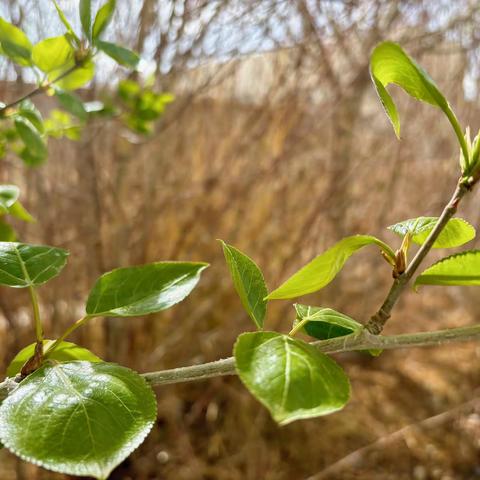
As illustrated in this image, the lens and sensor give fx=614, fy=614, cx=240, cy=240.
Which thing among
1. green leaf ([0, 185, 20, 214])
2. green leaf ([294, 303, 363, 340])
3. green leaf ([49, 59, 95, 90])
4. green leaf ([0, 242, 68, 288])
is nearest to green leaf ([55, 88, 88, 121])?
green leaf ([49, 59, 95, 90])

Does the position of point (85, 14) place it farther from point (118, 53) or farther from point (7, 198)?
point (7, 198)

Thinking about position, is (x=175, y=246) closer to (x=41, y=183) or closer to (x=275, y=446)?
(x=41, y=183)

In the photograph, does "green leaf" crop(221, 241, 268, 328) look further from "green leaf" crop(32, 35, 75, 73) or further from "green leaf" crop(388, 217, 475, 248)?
"green leaf" crop(32, 35, 75, 73)

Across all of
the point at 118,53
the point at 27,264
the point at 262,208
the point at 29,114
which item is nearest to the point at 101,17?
the point at 118,53

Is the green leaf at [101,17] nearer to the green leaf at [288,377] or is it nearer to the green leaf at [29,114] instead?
the green leaf at [29,114]

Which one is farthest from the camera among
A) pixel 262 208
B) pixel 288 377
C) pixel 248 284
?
pixel 262 208

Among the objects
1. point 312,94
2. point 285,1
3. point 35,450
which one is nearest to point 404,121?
point 312,94

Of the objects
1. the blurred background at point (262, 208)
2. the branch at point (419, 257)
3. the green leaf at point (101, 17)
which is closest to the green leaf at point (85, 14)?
the green leaf at point (101, 17)
